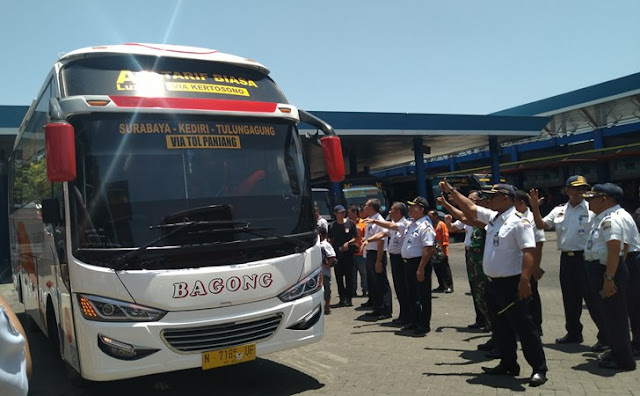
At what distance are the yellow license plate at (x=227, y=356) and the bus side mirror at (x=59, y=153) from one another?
1951mm

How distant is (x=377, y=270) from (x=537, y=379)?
3849mm

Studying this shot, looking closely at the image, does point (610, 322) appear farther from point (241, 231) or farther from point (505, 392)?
point (241, 231)

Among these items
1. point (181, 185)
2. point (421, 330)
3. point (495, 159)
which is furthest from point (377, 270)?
point (495, 159)

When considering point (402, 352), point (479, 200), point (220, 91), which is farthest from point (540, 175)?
point (220, 91)

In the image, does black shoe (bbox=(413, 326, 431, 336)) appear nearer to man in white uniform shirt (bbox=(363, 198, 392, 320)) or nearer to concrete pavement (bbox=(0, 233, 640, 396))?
concrete pavement (bbox=(0, 233, 640, 396))

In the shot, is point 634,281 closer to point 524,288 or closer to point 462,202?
point 524,288

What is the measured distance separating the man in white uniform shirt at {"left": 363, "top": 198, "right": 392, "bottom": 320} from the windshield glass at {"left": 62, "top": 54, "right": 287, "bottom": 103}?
10.9 feet

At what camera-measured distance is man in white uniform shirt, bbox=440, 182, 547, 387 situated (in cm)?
489

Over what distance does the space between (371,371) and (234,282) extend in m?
2.00

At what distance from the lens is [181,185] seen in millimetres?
4957

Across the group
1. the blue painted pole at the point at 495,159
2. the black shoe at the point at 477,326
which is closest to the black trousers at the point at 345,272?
the black shoe at the point at 477,326

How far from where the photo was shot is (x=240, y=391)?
5.44 metres

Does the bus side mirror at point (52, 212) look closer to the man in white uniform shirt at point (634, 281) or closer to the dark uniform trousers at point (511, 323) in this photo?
the dark uniform trousers at point (511, 323)

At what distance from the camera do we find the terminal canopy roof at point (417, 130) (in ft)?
71.7
